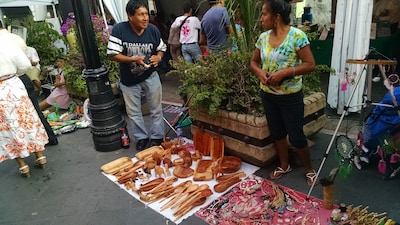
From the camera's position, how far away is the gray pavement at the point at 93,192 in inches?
99.7

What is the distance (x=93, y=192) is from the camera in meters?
3.03

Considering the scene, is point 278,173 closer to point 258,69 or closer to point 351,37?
point 258,69

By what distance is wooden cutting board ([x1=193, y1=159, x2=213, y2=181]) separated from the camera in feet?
9.67

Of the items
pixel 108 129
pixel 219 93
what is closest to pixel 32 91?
pixel 108 129

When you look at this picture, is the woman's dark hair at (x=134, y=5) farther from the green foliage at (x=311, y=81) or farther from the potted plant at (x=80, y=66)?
the potted plant at (x=80, y=66)

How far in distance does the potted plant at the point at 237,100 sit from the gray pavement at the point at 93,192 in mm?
309

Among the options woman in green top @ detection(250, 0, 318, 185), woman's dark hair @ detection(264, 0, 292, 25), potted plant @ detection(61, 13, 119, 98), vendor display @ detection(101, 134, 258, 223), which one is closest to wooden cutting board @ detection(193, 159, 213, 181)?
vendor display @ detection(101, 134, 258, 223)

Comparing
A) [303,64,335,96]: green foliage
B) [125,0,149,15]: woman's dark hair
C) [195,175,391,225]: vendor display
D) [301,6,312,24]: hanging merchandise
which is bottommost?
[195,175,391,225]: vendor display

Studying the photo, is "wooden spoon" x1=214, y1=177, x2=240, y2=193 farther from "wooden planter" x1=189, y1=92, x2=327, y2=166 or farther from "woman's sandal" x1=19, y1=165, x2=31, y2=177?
"woman's sandal" x1=19, y1=165, x2=31, y2=177

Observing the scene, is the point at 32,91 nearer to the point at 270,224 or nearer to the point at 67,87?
the point at 67,87

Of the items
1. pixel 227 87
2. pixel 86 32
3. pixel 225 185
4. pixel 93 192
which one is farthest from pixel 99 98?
pixel 225 185

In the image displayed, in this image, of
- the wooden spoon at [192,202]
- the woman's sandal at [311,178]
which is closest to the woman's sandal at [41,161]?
the wooden spoon at [192,202]

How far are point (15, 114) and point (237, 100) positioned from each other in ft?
7.74

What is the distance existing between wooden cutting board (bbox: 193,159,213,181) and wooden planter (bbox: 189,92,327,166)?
11.5 inches
